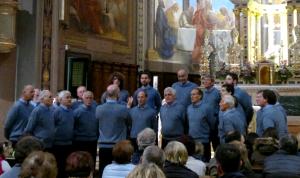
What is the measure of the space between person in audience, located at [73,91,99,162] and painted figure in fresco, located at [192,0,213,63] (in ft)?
38.0

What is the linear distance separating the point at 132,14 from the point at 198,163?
1244 centimetres

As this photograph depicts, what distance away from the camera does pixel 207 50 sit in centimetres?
1461

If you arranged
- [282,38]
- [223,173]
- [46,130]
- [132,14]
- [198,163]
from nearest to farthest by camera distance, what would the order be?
[223,173]
[198,163]
[46,130]
[282,38]
[132,14]

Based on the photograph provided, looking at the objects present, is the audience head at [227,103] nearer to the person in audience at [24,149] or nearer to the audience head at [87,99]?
the audience head at [87,99]

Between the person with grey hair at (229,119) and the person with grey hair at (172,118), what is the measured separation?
662 millimetres

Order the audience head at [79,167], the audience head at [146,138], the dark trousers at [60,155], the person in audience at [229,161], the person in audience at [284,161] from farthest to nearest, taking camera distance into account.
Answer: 1. the dark trousers at [60,155]
2. the audience head at [146,138]
3. the person in audience at [284,161]
4. the person in audience at [229,161]
5. the audience head at [79,167]

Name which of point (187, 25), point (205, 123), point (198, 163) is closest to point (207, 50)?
point (187, 25)

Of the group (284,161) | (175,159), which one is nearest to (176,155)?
(175,159)

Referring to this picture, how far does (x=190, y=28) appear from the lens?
59.7ft

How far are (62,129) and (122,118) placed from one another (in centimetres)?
91

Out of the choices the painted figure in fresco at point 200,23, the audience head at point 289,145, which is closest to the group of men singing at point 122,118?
the audience head at point 289,145

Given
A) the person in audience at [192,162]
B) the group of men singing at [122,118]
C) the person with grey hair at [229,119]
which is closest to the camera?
the person in audience at [192,162]

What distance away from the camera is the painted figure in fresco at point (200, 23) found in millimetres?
18125

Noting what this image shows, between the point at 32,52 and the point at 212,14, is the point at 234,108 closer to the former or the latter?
the point at 32,52
